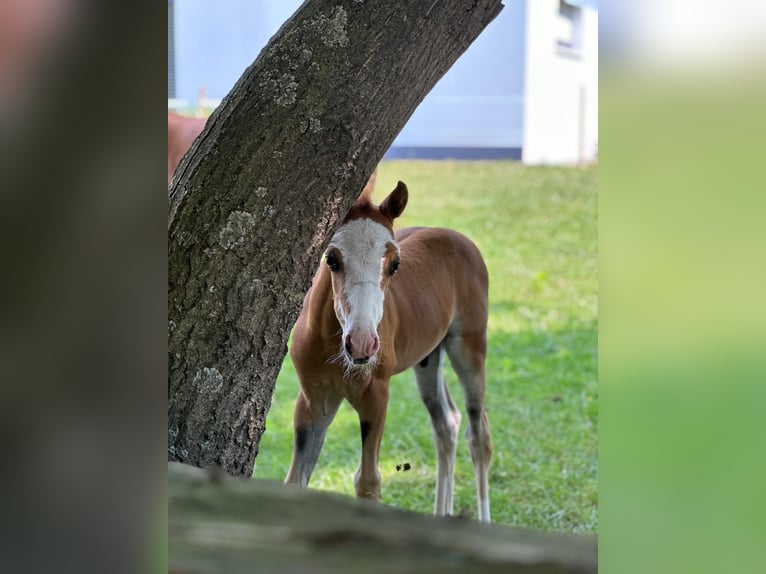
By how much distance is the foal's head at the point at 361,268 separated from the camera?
3.09 meters

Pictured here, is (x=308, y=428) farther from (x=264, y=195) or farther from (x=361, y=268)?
(x=264, y=195)

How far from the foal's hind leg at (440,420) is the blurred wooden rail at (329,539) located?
3.84 metres

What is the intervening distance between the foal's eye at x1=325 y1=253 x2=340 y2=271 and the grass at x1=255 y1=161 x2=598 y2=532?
1.85 metres

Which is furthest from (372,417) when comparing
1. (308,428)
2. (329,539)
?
(329,539)

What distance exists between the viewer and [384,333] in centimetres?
366

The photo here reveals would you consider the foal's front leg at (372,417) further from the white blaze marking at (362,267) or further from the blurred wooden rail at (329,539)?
the blurred wooden rail at (329,539)

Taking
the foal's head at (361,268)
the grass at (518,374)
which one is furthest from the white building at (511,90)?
the foal's head at (361,268)

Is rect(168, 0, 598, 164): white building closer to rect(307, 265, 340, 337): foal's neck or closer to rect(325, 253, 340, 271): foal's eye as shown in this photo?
rect(307, 265, 340, 337): foal's neck

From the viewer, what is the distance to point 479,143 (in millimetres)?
13750
